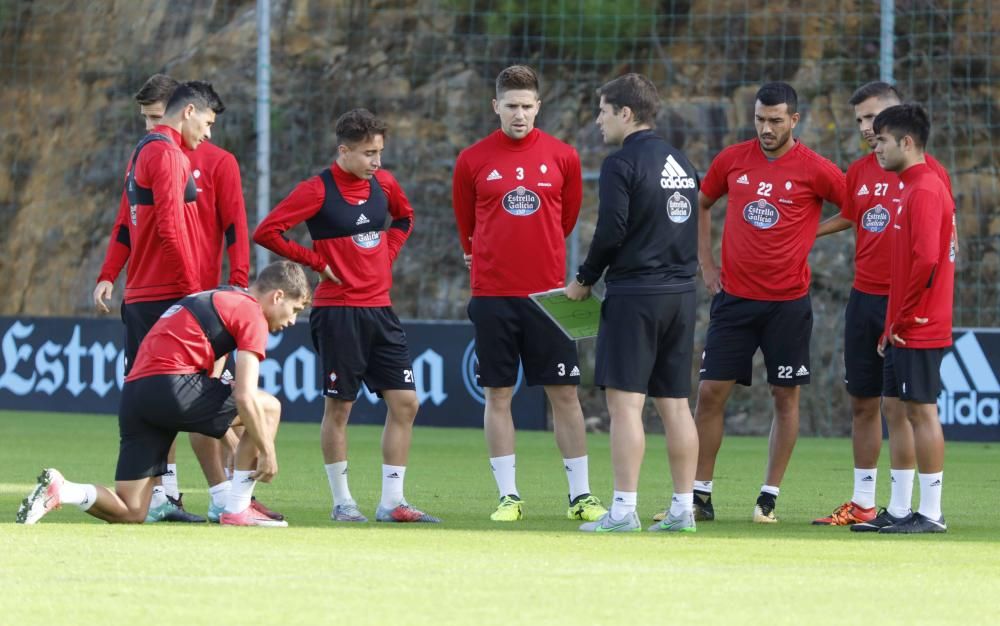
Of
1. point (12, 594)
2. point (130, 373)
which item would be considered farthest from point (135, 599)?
point (130, 373)

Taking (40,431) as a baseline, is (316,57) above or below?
above

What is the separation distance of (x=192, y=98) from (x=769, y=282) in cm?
306

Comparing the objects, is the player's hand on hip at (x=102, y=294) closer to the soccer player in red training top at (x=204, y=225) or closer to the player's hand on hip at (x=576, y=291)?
the soccer player in red training top at (x=204, y=225)

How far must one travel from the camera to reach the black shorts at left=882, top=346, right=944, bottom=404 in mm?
7840

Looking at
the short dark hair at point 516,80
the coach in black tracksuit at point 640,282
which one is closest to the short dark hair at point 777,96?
the coach in black tracksuit at point 640,282

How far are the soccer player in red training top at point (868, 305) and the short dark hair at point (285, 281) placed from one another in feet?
9.26

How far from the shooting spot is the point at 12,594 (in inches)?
219

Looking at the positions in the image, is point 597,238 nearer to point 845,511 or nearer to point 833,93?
point 845,511

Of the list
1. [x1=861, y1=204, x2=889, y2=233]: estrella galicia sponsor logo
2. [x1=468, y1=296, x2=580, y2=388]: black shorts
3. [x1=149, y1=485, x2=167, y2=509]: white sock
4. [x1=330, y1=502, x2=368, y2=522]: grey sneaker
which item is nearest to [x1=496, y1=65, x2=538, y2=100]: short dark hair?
[x1=468, y1=296, x2=580, y2=388]: black shorts

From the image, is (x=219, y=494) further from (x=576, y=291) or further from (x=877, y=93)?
(x=877, y=93)

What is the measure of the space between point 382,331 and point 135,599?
327cm

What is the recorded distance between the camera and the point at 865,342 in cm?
856

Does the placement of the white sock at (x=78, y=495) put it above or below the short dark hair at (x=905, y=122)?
below

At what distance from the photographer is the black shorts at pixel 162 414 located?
7613 mm
